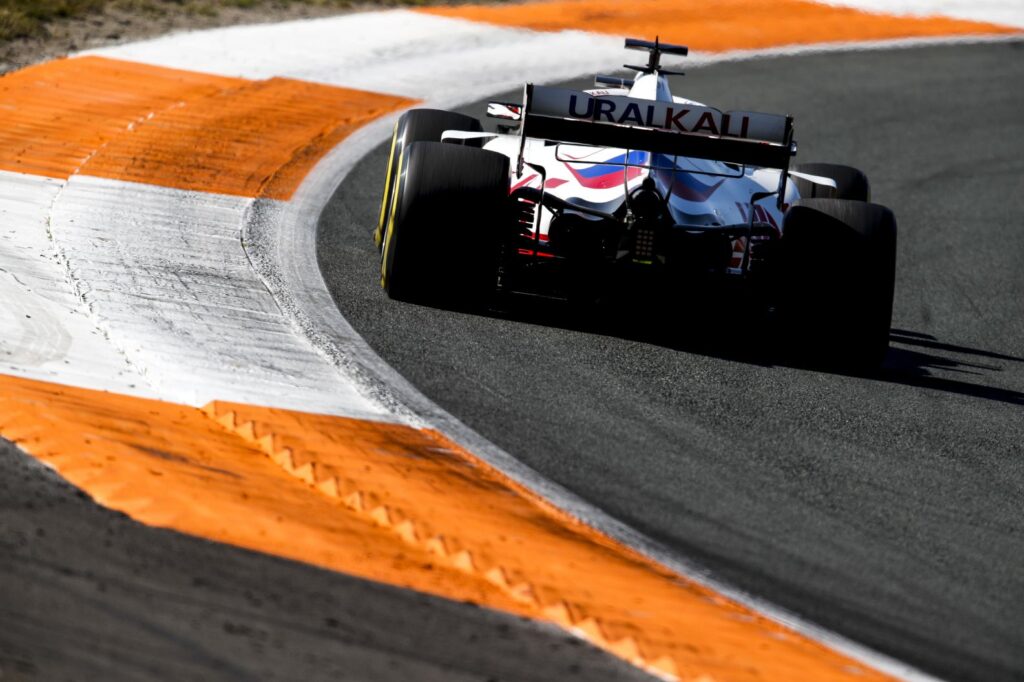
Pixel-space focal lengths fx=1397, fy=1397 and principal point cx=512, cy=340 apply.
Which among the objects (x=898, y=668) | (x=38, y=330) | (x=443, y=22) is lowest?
(x=898, y=668)

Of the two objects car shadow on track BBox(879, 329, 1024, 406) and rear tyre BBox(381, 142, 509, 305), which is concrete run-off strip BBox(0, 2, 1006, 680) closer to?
rear tyre BBox(381, 142, 509, 305)

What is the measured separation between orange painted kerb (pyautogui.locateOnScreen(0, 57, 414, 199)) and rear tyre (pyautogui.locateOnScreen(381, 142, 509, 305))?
273 cm

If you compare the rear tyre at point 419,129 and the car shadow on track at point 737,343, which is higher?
the rear tyre at point 419,129

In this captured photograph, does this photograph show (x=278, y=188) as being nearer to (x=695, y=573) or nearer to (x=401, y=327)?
(x=401, y=327)

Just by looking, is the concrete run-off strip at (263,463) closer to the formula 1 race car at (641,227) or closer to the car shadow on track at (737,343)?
the formula 1 race car at (641,227)

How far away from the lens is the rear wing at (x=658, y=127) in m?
8.22

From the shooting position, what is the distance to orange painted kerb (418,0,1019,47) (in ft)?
64.2

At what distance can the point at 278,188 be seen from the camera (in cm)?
1093

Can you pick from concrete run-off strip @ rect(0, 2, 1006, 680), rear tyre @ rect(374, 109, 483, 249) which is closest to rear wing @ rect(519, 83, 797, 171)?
rear tyre @ rect(374, 109, 483, 249)

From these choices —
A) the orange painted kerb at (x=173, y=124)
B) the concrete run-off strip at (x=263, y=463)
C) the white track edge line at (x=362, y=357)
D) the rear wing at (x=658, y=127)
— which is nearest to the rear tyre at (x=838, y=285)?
the rear wing at (x=658, y=127)

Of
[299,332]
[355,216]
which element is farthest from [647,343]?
[355,216]

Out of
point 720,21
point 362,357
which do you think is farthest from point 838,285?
point 720,21

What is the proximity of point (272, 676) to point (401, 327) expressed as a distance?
4.17 m

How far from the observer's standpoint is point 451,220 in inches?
322
